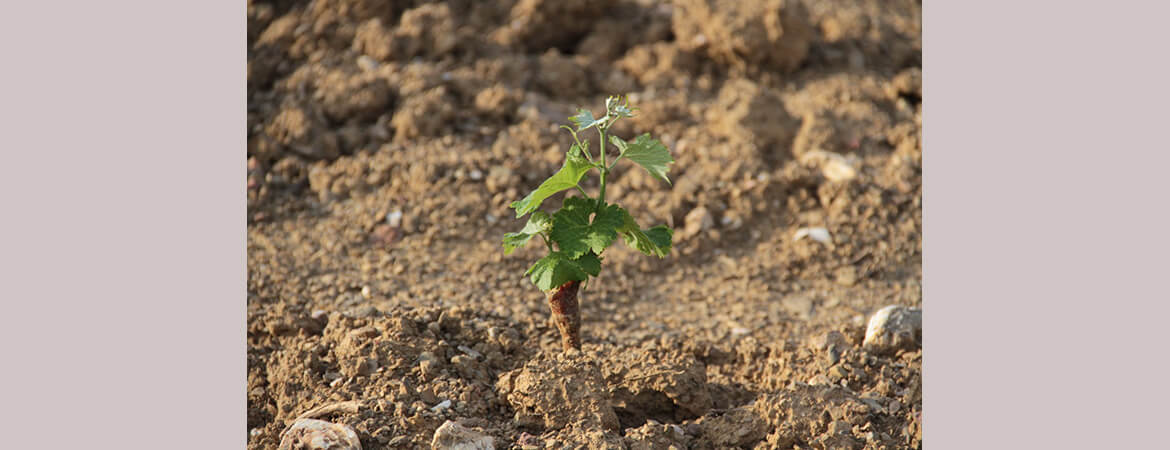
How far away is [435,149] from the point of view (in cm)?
565

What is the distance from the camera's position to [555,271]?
11.9ft

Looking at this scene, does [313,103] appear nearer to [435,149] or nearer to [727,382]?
[435,149]

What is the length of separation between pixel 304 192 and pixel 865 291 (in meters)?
2.70

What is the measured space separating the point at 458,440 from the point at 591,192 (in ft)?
7.85

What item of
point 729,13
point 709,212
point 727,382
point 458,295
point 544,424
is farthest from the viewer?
point 729,13

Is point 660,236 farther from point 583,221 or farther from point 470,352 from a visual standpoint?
point 470,352

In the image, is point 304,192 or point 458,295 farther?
point 304,192

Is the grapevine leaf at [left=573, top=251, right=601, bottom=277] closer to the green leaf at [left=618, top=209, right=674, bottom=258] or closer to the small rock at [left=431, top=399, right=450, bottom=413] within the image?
the green leaf at [left=618, top=209, right=674, bottom=258]

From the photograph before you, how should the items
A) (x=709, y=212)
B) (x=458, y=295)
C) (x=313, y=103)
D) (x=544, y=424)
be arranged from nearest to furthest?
(x=544, y=424)
(x=458, y=295)
(x=709, y=212)
(x=313, y=103)

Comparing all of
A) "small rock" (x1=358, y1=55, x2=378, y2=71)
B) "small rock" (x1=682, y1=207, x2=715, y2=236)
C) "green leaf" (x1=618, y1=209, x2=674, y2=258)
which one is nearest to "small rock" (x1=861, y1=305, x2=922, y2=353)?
"green leaf" (x1=618, y1=209, x2=674, y2=258)

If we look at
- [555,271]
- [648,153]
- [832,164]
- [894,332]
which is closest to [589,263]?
Answer: [555,271]

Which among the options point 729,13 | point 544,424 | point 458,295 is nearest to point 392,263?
point 458,295

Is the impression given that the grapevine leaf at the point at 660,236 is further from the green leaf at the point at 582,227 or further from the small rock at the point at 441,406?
the small rock at the point at 441,406

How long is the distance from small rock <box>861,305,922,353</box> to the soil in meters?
0.07
